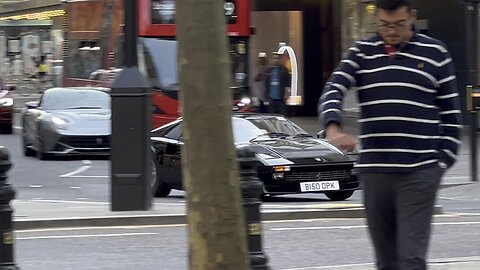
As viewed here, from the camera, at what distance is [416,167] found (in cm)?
582

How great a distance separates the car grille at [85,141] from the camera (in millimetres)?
22641

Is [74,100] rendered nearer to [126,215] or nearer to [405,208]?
[126,215]

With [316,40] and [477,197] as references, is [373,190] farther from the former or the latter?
[316,40]

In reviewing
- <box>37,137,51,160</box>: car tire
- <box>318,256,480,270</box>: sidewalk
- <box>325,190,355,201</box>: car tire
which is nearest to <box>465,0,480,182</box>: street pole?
<box>325,190,355,201</box>: car tire

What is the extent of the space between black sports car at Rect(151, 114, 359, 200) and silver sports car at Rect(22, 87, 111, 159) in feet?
19.6

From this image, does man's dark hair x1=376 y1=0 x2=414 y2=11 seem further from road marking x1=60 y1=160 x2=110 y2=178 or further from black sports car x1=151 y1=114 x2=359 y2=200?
road marking x1=60 y1=160 x2=110 y2=178

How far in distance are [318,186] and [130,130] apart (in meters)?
3.04

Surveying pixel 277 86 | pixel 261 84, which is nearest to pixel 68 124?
pixel 277 86

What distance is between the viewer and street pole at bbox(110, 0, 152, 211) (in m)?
13.3

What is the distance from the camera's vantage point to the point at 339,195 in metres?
16.0

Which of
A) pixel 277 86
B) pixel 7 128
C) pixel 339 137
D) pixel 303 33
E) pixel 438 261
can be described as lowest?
pixel 7 128

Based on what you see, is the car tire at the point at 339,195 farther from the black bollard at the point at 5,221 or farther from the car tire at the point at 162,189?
the black bollard at the point at 5,221

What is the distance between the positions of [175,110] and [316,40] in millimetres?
11235

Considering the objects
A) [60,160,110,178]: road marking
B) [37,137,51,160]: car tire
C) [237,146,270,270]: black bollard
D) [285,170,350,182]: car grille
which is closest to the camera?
[237,146,270,270]: black bollard
